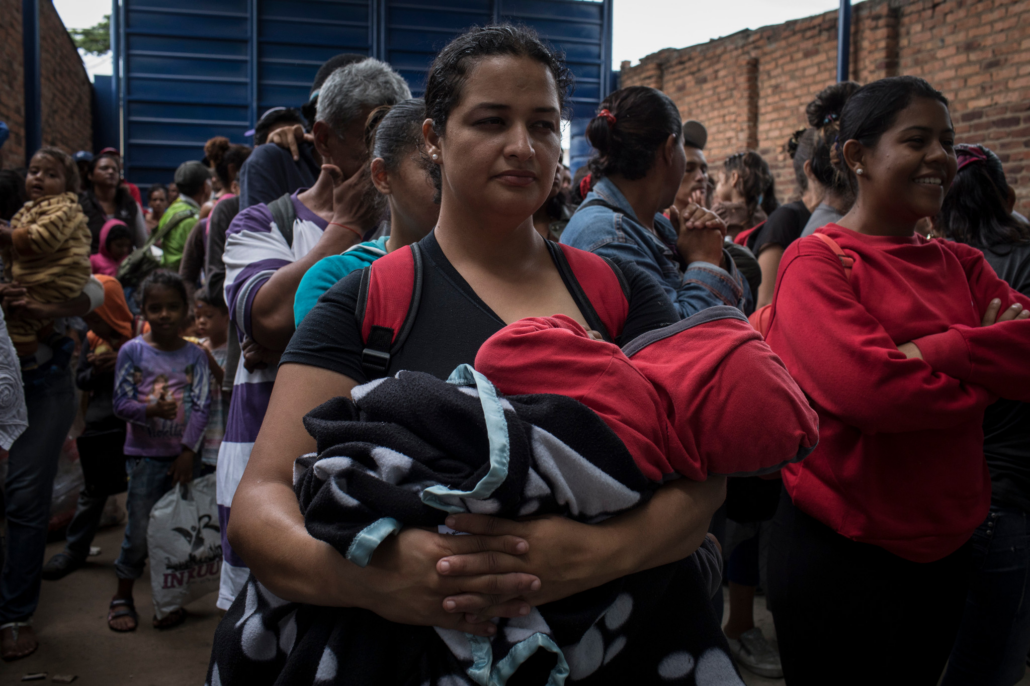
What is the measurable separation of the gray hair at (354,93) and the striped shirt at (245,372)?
0.38 metres

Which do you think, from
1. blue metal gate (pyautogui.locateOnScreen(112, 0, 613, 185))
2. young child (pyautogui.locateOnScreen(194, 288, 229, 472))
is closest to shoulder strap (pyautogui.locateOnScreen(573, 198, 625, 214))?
young child (pyautogui.locateOnScreen(194, 288, 229, 472))

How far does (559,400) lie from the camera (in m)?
0.93

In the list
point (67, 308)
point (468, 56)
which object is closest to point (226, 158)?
point (67, 308)

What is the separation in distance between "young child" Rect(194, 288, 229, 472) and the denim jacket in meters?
1.95

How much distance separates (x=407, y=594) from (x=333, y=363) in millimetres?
404

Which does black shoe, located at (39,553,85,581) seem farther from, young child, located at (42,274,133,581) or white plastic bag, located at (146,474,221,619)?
white plastic bag, located at (146,474,221,619)

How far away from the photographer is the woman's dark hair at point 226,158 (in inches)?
196

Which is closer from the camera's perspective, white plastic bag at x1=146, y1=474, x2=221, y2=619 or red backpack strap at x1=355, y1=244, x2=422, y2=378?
red backpack strap at x1=355, y1=244, x2=422, y2=378

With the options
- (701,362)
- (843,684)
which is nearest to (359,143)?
(701,362)

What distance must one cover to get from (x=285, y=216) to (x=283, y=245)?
113mm

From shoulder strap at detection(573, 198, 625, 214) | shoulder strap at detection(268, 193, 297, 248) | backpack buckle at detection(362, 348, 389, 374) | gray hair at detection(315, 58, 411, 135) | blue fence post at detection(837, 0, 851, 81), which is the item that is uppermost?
blue fence post at detection(837, 0, 851, 81)

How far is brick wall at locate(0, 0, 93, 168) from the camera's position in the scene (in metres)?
7.75

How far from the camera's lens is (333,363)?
1.14 metres

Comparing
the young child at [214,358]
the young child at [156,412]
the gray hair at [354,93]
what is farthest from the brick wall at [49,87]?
the gray hair at [354,93]
